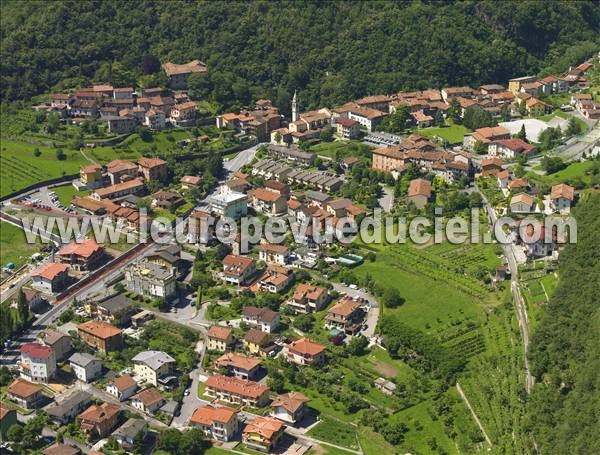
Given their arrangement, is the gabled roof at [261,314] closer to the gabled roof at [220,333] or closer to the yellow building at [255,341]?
the yellow building at [255,341]

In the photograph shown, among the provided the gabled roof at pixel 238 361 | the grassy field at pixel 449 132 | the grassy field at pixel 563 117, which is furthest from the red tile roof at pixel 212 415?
the grassy field at pixel 563 117

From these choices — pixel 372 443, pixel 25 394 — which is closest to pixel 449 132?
pixel 372 443

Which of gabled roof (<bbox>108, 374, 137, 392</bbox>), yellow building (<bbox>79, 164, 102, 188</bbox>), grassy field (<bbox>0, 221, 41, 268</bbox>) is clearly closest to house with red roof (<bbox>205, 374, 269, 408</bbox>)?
gabled roof (<bbox>108, 374, 137, 392</bbox>)

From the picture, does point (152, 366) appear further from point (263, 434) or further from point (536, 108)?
point (536, 108)

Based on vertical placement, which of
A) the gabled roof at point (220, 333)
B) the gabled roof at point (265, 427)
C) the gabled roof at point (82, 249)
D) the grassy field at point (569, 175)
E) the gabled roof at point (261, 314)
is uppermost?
the grassy field at point (569, 175)

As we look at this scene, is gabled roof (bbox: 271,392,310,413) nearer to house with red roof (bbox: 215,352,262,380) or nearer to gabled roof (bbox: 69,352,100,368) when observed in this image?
house with red roof (bbox: 215,352,262,380)
